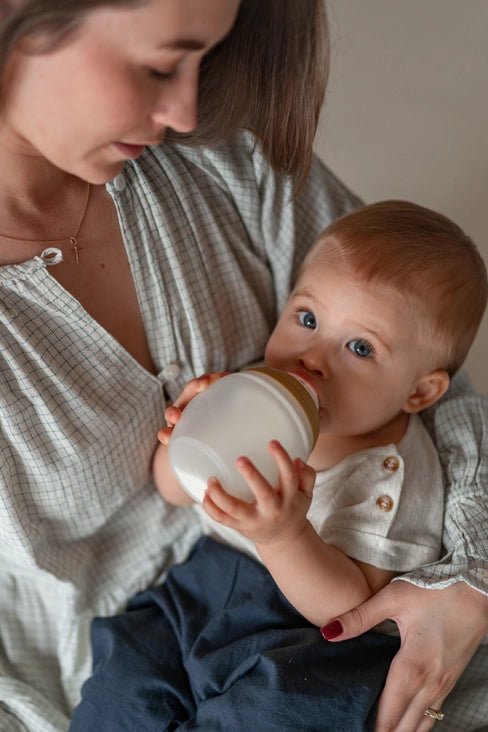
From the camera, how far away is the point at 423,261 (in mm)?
1138

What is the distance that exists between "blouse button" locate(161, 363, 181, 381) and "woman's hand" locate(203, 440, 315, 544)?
315 mm

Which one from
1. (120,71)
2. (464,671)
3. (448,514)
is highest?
(120,71)

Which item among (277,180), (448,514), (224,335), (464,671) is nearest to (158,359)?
(224,335)

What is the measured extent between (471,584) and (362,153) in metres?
1.06

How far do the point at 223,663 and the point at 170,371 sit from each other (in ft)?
1.30

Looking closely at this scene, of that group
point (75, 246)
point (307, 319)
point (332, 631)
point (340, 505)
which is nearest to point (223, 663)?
point (332, 631)

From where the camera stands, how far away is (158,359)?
1.21 metres

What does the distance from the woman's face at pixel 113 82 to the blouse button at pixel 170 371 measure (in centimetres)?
33

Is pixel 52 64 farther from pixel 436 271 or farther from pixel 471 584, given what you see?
pixel 471 584

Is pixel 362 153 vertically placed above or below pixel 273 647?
above

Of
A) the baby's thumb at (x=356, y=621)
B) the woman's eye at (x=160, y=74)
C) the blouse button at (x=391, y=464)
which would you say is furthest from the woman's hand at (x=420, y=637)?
the woman's eye at (x=160, y=74)

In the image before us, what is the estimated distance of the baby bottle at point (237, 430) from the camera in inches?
35.1

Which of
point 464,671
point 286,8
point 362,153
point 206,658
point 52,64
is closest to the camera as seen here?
point 52,64

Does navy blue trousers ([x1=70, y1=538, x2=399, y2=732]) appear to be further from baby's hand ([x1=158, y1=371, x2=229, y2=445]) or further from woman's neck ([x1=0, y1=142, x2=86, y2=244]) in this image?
woman's neck ([x1=0, y1=142, x2=86, y2=244])
